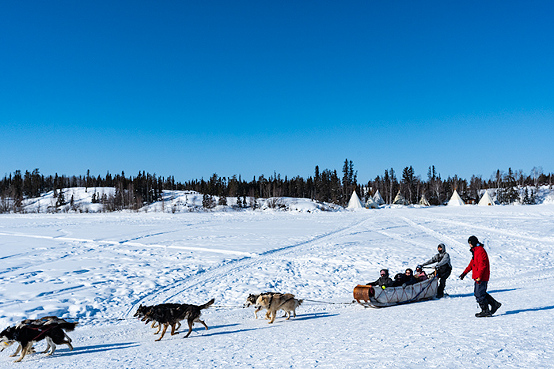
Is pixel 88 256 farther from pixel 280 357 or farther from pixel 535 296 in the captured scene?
pixel 535 296

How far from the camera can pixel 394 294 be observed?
7.90 meters

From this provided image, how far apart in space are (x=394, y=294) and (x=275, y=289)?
11.9 feet

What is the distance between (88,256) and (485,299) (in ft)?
47.8

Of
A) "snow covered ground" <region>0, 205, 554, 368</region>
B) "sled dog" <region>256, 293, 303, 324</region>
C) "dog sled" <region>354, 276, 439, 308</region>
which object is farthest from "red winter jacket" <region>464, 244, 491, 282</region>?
"sled dog" <region>256, 293, 303, 324</region>

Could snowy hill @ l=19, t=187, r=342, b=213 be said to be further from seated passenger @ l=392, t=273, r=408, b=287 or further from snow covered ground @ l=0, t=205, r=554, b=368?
seated passenger @ l=392, t=273, r=408, b=287

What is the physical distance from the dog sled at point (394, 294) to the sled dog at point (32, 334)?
5.75m

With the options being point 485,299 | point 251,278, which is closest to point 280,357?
point 485,299

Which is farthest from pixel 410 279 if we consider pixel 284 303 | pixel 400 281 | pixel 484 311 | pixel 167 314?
pixel 167 314

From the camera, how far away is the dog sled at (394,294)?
25.0 ft

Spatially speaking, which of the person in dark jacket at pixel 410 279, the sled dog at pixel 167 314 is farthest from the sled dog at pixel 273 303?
the person in dark jacket at pixel 410 279

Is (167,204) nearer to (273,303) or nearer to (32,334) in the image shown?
(273,303)

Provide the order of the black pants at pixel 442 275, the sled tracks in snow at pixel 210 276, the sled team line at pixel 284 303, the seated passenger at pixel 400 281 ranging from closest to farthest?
the sled team line at pixel 284 303 < the seated passenger at pixel 400 281 < the black pants at pixel 442 275 < the sled tracks in snow at pixel 210 276

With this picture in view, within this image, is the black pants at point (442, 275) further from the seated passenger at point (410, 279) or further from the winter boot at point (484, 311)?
the winter boot at point (484, 311)

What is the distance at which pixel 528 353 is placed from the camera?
4.30 metres
